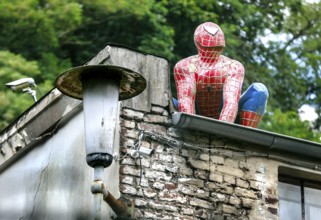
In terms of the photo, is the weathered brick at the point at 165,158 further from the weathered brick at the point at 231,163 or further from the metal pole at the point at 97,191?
the metal pole at the point at 97,191

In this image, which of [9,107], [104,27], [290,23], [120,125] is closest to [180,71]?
[120,125]

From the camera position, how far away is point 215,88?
13.4 meters

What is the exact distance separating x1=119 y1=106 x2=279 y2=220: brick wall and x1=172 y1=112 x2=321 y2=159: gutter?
16 cm

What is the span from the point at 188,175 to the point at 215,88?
3.82ft

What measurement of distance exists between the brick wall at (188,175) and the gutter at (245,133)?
156 millimetres

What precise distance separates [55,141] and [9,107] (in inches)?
392

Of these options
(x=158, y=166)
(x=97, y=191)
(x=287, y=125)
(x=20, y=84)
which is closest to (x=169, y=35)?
(x=287, y=125)

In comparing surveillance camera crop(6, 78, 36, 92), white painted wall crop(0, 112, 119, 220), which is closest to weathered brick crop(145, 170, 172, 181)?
white painted wall crop(0, 112, 119, 220)

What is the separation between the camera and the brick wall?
1239cm

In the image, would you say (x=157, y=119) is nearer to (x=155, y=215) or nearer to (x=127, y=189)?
(x=127, y=189)

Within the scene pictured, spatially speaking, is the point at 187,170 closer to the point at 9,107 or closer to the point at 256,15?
the point at 9,107

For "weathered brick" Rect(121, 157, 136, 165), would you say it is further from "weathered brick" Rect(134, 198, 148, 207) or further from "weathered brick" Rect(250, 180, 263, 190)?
"weathered brick" Rect(250, 180, 263, 190)

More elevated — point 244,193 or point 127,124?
point 127,124

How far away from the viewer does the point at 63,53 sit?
28.7m
